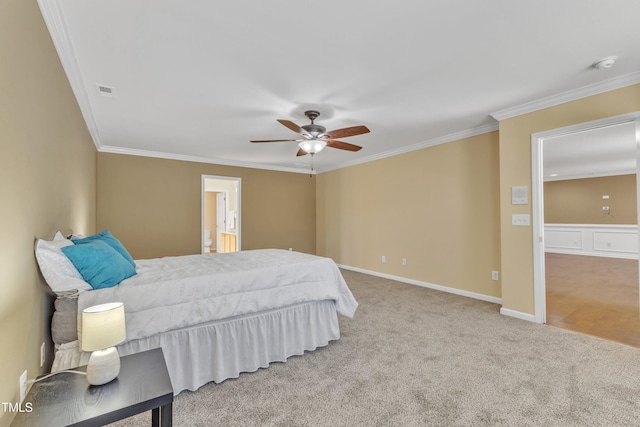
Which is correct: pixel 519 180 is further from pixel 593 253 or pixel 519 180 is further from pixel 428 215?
pixel 593 253

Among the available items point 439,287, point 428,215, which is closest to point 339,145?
point 428,215

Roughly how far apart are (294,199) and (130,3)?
5639mm

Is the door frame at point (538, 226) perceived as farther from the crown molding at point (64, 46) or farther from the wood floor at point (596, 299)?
the crown molding at point (64, 46)

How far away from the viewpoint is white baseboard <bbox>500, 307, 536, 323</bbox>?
10.9ft

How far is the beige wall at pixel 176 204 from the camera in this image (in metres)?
5.04

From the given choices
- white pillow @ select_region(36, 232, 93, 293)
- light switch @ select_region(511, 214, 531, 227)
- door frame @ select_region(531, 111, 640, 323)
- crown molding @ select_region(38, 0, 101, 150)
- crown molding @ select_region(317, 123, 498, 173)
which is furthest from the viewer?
crown molding @ select_region(317, 123, 498, 173)

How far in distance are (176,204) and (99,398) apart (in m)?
4.95

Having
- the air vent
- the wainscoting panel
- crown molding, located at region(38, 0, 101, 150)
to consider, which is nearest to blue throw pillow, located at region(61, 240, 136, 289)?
crown molding, located at region(38, 0, 101, 150)

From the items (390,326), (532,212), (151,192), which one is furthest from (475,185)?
(151,192)

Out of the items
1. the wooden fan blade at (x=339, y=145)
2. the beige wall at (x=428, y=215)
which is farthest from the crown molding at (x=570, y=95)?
the wooden fan blade at (x=339, y=145)

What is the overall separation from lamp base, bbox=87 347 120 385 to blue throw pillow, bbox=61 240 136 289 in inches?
29.4

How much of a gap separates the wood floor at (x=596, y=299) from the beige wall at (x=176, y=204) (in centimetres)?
521

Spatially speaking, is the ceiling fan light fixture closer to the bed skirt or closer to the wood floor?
the bed skirt

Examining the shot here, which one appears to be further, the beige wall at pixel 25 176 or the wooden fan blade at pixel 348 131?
the wooden fan blade at pixel 348 131
